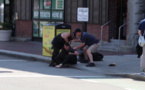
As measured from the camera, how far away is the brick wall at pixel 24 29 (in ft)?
77.8

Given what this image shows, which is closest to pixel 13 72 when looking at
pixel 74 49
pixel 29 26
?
pixel 74 49

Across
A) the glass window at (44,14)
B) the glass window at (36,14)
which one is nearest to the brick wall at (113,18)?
the glass window at (44,14)

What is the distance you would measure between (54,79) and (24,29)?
13.5 m

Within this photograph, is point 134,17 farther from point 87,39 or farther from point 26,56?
point 26,56

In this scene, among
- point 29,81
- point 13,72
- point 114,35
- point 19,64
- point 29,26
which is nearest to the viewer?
point 29,81

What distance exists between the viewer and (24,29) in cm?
2392

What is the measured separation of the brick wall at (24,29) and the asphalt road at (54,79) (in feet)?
32.4

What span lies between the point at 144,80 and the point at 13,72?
4.17 metres

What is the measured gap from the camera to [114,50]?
18031mm

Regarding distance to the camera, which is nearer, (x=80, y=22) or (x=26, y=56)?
(x=26, y=56)

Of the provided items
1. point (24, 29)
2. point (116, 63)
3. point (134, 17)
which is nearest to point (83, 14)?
point (116, 63)

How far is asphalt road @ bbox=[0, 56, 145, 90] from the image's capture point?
960 centimetres

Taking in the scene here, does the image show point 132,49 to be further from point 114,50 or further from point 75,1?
point 75,1

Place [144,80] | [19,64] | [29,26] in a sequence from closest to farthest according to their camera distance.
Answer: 1. [144,80]
2. [19,64]
3. [29,26]
